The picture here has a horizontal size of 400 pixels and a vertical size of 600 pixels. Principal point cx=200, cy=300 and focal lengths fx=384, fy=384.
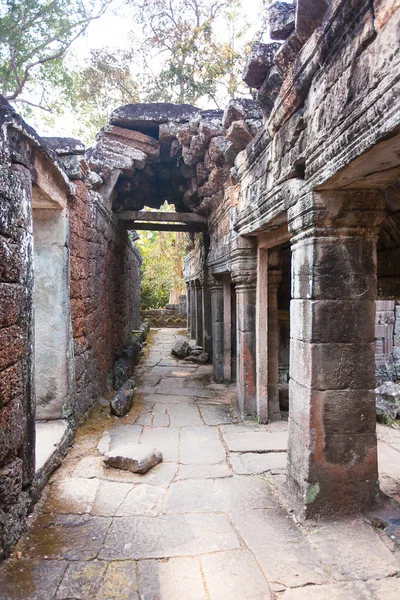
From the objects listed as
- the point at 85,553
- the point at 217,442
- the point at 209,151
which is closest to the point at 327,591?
the point at 85,553

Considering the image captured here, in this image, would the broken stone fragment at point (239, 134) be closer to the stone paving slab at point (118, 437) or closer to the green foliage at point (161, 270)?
the stone paving slab at point (118, 437)

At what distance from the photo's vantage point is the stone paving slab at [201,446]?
416 centimetres

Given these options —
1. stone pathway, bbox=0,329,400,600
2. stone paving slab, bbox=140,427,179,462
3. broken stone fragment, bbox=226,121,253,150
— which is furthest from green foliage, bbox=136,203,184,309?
stone pathway, bbox=0,329,400,600

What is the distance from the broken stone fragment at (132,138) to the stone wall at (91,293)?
130 cm

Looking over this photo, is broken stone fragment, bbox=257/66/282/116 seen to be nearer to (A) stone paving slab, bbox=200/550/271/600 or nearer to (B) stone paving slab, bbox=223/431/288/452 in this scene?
(B) stone paving slab, bbox=223/431/288/452

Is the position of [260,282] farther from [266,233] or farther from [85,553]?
[85,553]

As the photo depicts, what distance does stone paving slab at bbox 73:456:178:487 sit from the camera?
12.0 ft

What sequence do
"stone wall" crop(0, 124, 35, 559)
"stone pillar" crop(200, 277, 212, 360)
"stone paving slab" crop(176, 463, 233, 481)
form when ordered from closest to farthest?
"stone wall" crop(0, 124, 35, 559), "stone paving slab" crop(176, 463, 233, 481), "stone pillar" crop(200, 277, 212, 360)

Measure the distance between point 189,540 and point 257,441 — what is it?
202 cm

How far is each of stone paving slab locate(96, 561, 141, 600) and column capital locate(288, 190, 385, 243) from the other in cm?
258

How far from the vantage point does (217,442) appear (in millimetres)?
4648

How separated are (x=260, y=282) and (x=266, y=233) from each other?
2.23 ft

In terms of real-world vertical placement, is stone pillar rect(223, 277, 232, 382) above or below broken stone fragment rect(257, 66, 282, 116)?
below

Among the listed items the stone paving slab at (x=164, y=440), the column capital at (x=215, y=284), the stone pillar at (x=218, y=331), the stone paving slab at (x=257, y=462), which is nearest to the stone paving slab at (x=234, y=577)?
the stone paving slab at (x=257, y=462)
